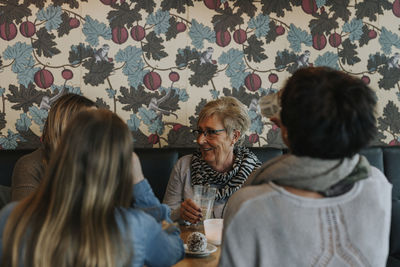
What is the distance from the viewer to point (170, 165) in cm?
257

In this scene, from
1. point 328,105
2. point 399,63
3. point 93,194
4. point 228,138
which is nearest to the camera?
point 328,105

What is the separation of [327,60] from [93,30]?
1.64 m

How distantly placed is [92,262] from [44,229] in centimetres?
15

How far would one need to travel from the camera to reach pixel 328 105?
955 millimetres

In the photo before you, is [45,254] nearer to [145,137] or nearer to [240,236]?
[240,236]

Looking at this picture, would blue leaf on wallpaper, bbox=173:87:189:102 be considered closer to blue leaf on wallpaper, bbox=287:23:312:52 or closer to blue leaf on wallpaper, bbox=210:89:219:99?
blue leaf on wallpaper, bbox=210:89:219:99

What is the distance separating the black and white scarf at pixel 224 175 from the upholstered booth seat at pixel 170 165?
225 millimetres

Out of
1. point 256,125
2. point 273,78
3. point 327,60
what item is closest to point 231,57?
point 273,78

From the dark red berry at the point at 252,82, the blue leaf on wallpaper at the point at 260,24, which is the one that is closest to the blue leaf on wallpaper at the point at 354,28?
the blue leaf on wallpaper at the point at 260,24

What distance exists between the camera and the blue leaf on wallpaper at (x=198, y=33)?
2.80 m

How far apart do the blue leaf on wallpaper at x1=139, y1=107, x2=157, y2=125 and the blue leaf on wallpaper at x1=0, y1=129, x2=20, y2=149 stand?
78 cm

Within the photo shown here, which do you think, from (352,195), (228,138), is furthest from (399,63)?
(352,195)

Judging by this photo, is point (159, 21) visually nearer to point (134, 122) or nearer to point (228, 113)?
point (134, 122)

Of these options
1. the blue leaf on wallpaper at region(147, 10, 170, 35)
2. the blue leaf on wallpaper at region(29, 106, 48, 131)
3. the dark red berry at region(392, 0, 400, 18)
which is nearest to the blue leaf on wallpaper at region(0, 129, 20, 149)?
the blue leaf on wallpaper at region(29, 106, 48, 131)
